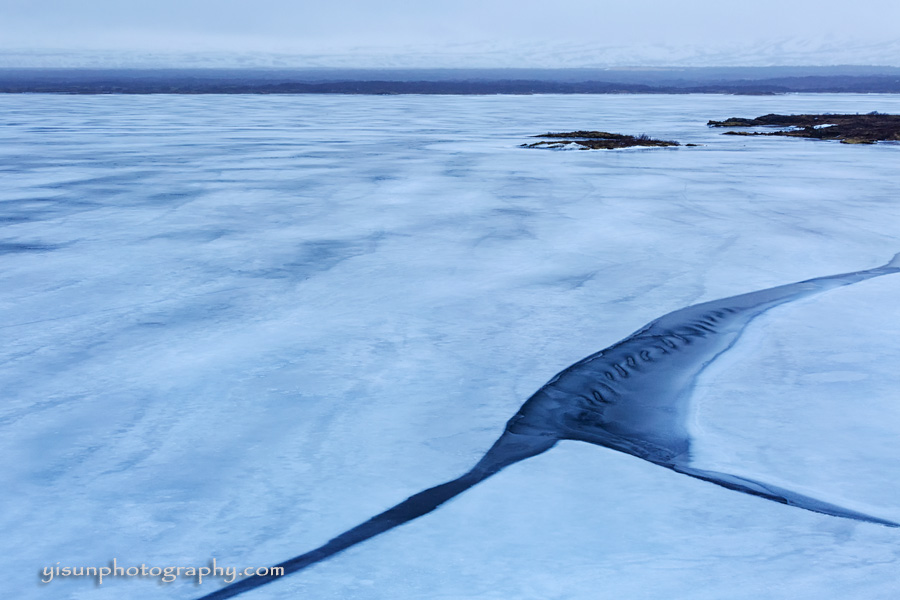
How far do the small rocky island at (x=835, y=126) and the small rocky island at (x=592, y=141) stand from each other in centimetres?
459

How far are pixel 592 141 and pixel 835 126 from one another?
8.57 m

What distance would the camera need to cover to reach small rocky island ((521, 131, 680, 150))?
16.7 meters

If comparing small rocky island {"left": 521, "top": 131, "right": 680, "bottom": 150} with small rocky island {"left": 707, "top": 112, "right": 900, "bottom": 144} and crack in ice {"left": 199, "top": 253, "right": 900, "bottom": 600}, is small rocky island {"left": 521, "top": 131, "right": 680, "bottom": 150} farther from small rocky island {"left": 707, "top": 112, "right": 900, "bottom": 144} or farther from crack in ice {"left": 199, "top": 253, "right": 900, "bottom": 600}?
crack in ice {"left": 199, "top": 253, "right": 900, "bottom": 600}

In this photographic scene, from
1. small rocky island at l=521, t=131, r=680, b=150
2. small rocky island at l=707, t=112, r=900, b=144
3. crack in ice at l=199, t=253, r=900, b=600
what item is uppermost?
small rocky island at l=707, t=112, r=900, b=144

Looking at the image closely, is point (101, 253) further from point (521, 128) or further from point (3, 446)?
point (521, 128)

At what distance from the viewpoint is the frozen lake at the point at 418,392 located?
255 cm

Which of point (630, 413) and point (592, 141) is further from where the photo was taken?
point (592, 141)

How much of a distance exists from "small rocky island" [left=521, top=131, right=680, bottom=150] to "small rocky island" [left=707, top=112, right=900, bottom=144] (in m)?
4.59

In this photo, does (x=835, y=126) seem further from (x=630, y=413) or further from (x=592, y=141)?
(x=630, y=413)

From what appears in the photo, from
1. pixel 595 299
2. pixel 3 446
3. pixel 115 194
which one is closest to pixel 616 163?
pixel 115 194

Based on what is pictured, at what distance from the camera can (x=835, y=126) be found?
21.8 meters

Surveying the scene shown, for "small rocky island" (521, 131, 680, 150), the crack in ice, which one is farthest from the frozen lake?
"small rocky island" (521, 131, 680, 150)

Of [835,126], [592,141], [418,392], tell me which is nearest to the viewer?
[418,392]

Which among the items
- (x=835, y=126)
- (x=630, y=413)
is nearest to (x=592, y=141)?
(x=835, y=126)
